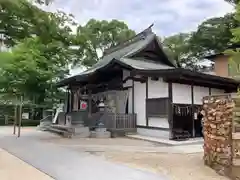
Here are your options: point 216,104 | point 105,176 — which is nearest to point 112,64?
point 216,104

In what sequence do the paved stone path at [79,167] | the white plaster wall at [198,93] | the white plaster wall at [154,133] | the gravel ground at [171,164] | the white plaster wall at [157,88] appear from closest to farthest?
the paved stone path at [79,167]
the gravel ground at [171,164]
the white plaster wall at [154,133]
the white plaster wall at [157,88]
the white plaster wall at [198,93]

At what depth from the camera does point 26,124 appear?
2575cm

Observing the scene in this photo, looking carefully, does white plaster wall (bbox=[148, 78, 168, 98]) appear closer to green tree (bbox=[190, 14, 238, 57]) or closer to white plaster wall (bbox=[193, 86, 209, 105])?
white plaster wall (bbox=[193, 86, 209, 105])

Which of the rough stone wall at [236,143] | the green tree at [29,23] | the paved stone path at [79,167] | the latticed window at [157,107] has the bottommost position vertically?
the paved stone path at [79,167]

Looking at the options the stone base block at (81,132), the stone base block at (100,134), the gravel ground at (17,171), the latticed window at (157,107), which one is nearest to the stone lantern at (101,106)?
the stone base block at (81,132)

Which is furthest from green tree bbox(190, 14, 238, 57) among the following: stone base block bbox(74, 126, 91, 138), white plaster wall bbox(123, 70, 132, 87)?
stone base block bbox(74, 126, 91, 138)

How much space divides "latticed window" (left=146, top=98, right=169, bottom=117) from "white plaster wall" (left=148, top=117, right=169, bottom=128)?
0.21 m

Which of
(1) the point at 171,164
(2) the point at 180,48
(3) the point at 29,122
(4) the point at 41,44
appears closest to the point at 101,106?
(4) the point at 41,44

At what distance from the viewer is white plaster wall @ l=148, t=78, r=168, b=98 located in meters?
14.5

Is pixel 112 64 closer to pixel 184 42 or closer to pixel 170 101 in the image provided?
pixel 170 101

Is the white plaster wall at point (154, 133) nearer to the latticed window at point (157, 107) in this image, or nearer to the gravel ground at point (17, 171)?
the latticed window at point (157, 107)

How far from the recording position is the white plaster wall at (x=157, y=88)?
14484mm

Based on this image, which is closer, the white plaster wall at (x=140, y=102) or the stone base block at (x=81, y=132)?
the stone base block at (x=81, y=132)

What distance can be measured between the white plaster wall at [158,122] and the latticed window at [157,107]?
0.68 feet
